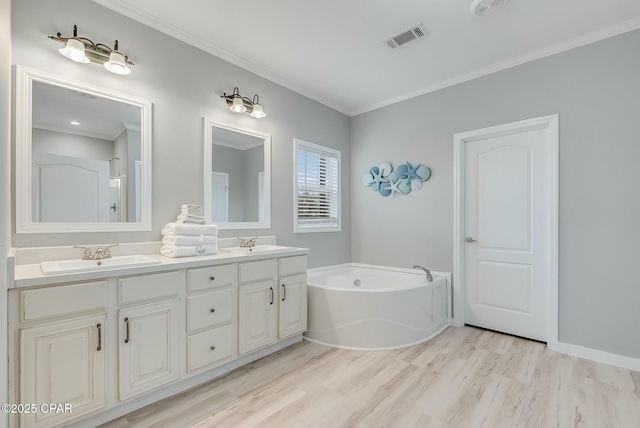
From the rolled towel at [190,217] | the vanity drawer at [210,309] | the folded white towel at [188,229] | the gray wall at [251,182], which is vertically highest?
the gray wall at [251,182]

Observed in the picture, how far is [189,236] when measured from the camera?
2191 millimetres

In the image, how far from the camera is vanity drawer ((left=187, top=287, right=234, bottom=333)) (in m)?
1.96

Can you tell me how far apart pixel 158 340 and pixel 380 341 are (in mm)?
1789

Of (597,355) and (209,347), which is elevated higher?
(209,347)

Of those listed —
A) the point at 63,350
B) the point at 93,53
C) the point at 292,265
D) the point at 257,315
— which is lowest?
the point at 257,315

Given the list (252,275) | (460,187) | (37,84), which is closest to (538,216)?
(460,187)

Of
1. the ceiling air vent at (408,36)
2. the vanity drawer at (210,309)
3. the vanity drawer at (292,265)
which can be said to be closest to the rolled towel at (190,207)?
the vanity drawer at (210,309)

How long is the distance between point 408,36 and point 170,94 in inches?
78.8

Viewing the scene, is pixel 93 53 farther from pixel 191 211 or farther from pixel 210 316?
pixel 210 316

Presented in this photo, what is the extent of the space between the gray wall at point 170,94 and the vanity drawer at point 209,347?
0.85 m

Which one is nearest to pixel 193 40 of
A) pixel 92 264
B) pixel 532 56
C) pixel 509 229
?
pixel 92 264

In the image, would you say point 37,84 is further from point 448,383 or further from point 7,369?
point 448,383

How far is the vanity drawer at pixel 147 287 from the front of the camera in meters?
1.68

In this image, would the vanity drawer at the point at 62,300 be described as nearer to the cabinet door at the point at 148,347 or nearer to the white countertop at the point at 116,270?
the white countertop at the point at 116,270
